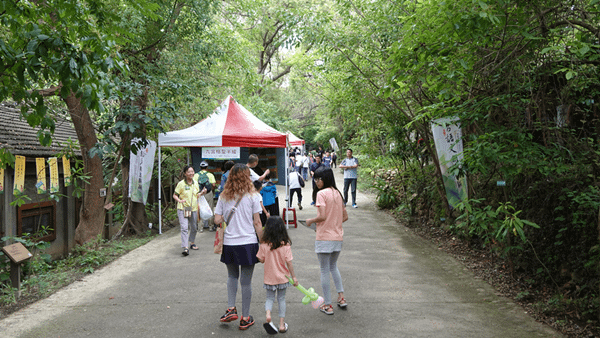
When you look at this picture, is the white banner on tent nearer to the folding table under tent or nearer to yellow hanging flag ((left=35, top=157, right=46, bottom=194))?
the folding table under tent

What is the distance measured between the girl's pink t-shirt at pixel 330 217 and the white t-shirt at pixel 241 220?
75cm

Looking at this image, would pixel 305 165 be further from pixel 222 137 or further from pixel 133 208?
pixel 133 208

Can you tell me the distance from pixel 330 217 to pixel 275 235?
2.60 feet

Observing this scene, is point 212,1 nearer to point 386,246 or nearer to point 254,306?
point 386,246

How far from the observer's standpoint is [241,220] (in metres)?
4.55

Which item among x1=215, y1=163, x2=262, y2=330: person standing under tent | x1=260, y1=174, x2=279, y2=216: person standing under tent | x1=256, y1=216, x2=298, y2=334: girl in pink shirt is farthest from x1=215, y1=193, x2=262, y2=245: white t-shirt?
x1=260, y1=174, x2=279, y2=216: person standing under tent

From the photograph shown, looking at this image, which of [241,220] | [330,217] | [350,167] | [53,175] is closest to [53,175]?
[53,175]

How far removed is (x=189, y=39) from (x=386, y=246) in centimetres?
686

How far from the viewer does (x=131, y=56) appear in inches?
360

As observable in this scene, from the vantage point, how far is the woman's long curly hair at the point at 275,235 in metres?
4.38

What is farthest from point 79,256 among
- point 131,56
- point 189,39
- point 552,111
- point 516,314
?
point 552,111

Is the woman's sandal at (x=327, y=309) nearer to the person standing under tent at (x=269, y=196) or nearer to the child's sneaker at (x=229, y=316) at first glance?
the child's sneaker at (x=229, y=316)

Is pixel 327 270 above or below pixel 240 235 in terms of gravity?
below

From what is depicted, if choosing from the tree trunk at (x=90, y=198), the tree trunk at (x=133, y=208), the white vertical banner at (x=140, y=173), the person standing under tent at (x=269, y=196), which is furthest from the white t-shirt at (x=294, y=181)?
the tree trunk at (x=90, y=198)
